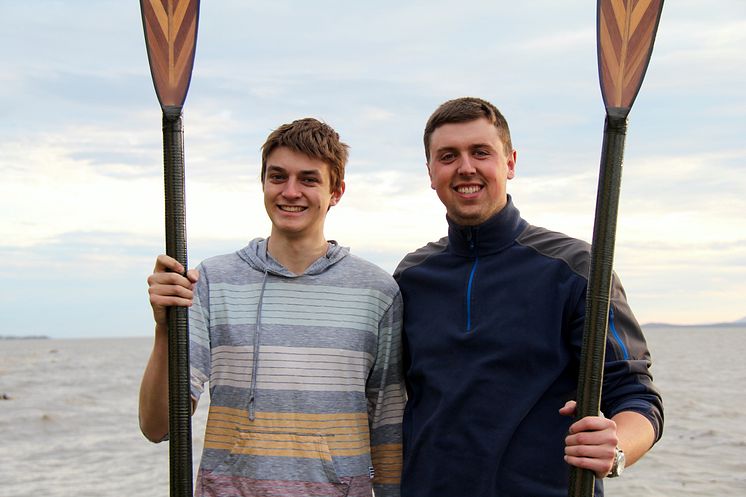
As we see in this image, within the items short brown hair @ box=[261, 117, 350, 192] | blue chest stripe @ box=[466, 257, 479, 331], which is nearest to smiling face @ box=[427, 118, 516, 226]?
blue chest stripe @ box=[466, 257, 479, 331]

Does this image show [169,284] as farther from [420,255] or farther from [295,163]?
[420,255]

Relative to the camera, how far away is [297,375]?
373cm

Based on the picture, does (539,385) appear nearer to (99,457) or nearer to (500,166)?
(500,166)

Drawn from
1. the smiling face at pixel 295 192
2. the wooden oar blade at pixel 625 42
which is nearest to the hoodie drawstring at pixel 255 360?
the smiling face at pixel 295 192

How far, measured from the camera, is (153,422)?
3510mm

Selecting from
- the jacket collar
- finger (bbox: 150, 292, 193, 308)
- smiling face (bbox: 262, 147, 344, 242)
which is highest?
smiling face (bbox: 262, 147, 344, 242)

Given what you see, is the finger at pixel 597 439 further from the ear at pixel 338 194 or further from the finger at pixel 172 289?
the ear at pixel 338 194

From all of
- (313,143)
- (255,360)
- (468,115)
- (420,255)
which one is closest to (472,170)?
(468,115)

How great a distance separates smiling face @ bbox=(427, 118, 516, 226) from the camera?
12.5 feet

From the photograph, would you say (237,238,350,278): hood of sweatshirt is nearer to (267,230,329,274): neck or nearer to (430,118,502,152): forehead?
(267,230,329,274): neck

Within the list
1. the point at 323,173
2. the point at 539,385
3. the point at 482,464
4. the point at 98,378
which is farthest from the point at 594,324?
the point at 98,378

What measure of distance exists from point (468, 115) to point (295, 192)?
0.84 m

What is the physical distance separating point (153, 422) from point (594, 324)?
70.0 inches

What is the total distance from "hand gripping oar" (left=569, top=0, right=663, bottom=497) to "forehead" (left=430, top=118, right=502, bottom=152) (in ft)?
2.71
